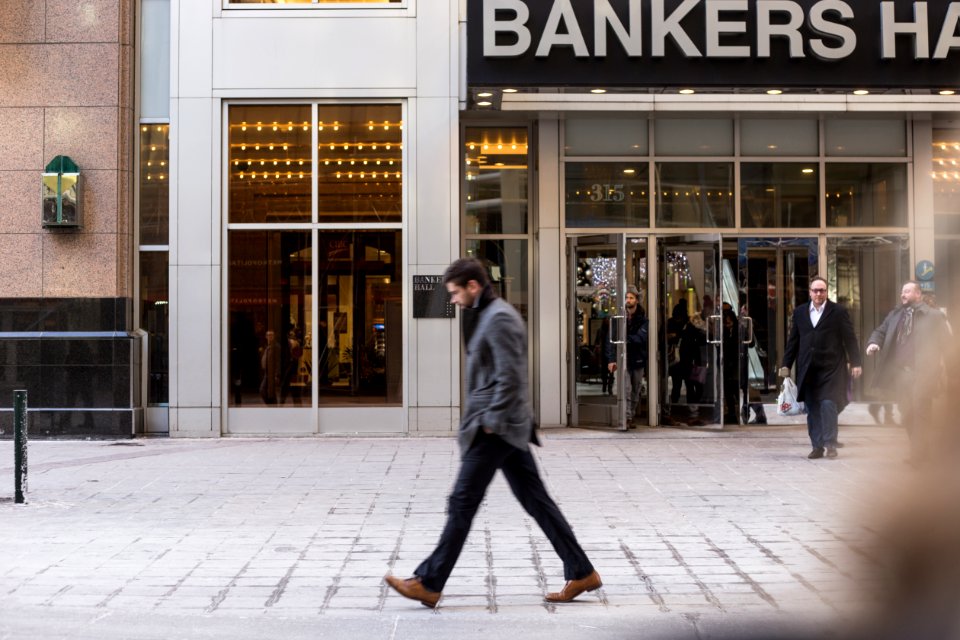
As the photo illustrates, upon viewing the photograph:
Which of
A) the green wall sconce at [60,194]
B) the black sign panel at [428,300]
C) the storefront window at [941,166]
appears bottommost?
the black sign panel at [428,300]

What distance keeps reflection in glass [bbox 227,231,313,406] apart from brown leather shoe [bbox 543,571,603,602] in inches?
342

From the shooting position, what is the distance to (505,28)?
12.5 metres

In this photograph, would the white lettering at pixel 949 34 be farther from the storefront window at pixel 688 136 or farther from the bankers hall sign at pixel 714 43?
the storefront window at pixel 688 136

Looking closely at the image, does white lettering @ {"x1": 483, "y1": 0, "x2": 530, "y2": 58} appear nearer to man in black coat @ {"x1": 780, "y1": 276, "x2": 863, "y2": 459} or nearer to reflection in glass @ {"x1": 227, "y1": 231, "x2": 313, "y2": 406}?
reflection in glass @ {"x1": 227, "y1": 231, "x2": 313, "y2": 406}

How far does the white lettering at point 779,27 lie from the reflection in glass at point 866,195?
308 cm

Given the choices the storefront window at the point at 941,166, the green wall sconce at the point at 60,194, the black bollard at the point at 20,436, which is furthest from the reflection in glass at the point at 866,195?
the black bollard at the point at 20,436

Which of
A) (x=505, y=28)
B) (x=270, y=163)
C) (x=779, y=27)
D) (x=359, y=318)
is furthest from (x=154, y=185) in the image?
(x=779, y=27)

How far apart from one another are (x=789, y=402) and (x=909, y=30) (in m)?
4.59

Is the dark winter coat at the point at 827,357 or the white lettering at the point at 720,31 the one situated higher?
the white lettering at the point at 720,31

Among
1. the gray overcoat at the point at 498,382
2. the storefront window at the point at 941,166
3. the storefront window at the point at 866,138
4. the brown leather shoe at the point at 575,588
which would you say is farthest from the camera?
the storefront window at the point at 866,138

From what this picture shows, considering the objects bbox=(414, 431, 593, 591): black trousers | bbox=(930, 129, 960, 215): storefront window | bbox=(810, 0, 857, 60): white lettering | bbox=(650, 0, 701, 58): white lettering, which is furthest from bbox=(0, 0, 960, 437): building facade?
bbox=(414, 431, 593, 591): black trousers

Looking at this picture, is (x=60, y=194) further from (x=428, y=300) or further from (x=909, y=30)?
(x=909, y=30)

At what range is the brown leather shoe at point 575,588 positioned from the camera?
586 cm

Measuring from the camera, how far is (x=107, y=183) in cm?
1399
